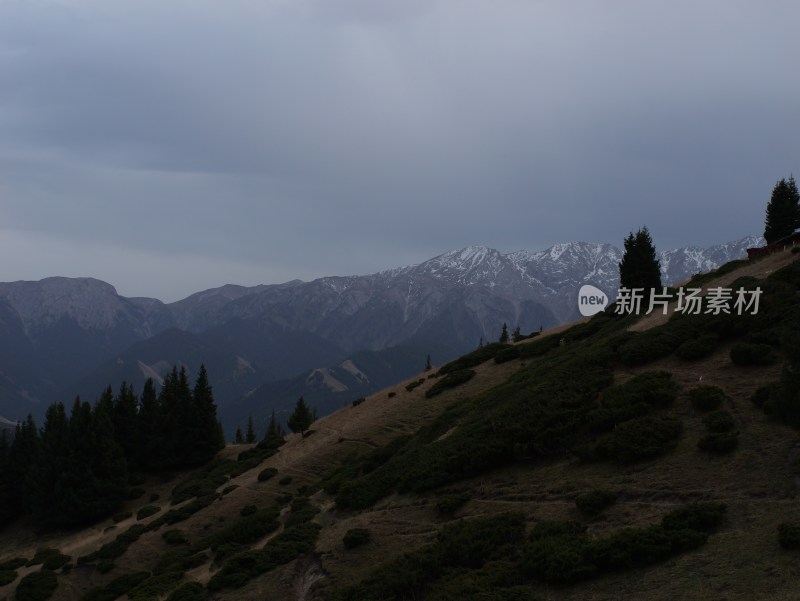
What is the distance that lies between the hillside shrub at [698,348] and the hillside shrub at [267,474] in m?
29.9

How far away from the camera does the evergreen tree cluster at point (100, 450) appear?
184 feet

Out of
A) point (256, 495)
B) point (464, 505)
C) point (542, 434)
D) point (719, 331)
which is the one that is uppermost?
point (719, 331)

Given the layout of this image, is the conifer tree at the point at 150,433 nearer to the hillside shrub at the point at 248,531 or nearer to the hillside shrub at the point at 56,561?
the hillside shrub at the point at 56,561

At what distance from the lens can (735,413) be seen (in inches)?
1034

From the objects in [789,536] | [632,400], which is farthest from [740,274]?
[789,536]

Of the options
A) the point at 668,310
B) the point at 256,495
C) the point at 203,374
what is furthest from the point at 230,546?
the point at 203,374

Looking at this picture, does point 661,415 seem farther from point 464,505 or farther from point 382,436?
point 382,436

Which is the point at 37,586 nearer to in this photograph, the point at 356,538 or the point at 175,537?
the point at 175,537

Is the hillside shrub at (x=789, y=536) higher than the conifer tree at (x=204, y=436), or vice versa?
the hillside shrub at (x=789, y=536)

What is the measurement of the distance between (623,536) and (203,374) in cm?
6361

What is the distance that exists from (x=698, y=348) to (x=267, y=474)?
103 ft

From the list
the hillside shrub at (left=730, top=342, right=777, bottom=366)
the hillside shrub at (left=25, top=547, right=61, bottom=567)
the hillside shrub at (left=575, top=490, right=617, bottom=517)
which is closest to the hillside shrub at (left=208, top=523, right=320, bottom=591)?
the hillside shrub at (left=575, top=490, right=617, bottom=517)

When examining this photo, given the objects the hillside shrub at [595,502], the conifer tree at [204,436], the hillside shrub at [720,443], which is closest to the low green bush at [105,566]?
the conifer tree at [204,436]

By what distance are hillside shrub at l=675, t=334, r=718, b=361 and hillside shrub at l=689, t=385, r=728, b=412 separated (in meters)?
4.47
